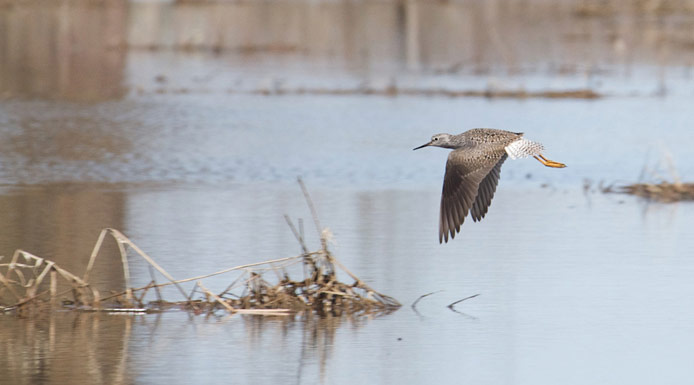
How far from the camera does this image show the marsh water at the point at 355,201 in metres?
6.71

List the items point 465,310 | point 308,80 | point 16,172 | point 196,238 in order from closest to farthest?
1. point 465,310
2. point 196,238
3. point 16,172
4. point 308,80

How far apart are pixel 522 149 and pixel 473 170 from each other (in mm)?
302

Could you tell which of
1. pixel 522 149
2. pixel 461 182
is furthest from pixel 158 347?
pixel 522 149

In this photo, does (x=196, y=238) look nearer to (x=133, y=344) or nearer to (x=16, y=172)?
(x=133, y=344)

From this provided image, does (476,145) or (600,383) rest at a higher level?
(476,145)

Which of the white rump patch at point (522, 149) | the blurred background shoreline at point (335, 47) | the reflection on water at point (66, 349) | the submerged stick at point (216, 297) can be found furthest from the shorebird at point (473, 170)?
the blurred background shoreline at point (335, 47)

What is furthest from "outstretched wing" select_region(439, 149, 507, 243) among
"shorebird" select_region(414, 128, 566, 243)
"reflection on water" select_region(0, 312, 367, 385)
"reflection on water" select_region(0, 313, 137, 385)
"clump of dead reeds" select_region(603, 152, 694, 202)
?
"clump of dead reeds" select_region(603, 152, 694, 202)

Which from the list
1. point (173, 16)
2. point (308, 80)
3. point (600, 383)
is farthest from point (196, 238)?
point (173, 16)

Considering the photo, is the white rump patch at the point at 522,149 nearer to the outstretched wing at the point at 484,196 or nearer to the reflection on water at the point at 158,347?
the outstretched wing at the point at 484,196

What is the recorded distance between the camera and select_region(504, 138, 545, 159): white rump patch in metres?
7.59

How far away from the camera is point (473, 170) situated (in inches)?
303

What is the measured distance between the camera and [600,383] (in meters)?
6.32

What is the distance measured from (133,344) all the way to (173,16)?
29274 mm

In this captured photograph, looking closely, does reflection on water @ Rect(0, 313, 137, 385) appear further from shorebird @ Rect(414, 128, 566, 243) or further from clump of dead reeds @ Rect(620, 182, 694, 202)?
clump of dead reeds @ Rect(620, 182, 694, 202)
